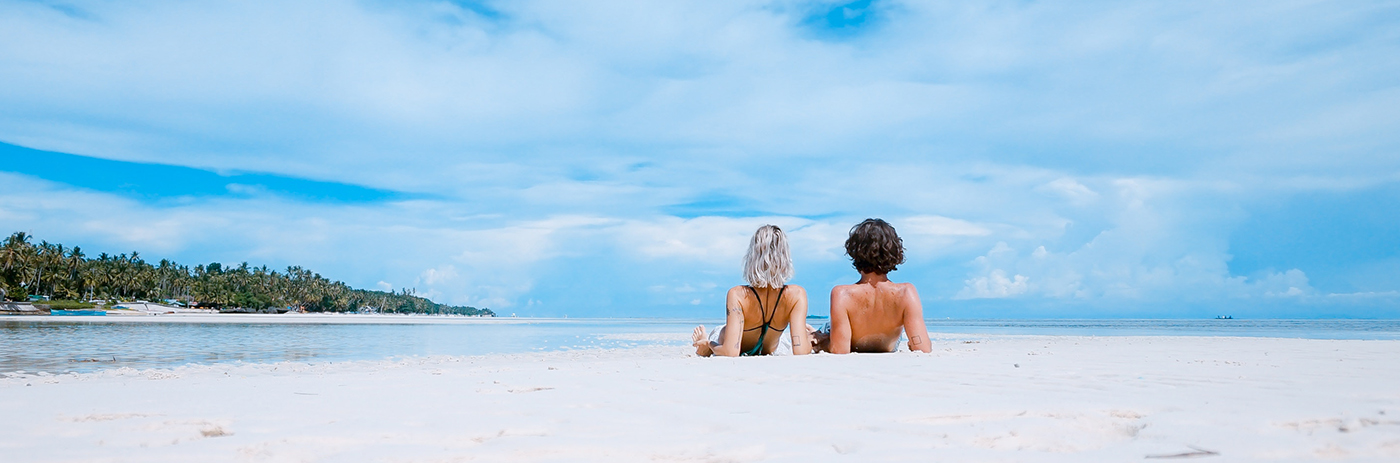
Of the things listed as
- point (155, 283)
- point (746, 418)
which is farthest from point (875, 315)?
point (155, 283)

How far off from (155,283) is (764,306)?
4859 inches

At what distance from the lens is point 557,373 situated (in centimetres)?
611

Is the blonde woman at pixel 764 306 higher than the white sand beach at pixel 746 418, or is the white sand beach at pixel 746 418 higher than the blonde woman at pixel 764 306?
the blonde woman at pixel 764 306

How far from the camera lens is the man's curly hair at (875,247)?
7.10m

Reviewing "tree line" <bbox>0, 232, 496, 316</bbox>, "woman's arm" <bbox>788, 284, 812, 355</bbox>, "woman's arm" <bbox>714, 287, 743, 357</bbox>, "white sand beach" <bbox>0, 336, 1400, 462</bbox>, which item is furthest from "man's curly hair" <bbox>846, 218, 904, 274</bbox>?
"tree line" <bbox>0, 232, 496, 316</bbox>

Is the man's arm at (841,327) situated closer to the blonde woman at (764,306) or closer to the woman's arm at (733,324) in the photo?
the blonde woman at (764,306)

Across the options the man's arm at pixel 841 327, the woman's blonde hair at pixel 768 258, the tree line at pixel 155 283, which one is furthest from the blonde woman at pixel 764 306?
the tree line at pixel 155 283

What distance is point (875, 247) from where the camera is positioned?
23.3 feet

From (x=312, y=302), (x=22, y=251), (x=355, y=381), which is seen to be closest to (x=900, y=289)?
(x=355, y=381)

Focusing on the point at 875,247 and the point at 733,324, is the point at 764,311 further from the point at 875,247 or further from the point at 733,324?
the point at 875,247

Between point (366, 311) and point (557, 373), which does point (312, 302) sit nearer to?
point (366, 311)

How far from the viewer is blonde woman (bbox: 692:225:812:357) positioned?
23.2 feet

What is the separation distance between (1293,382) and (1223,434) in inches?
93.8

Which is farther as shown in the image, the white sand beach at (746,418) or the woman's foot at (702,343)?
the woman's foot at (702,343)
